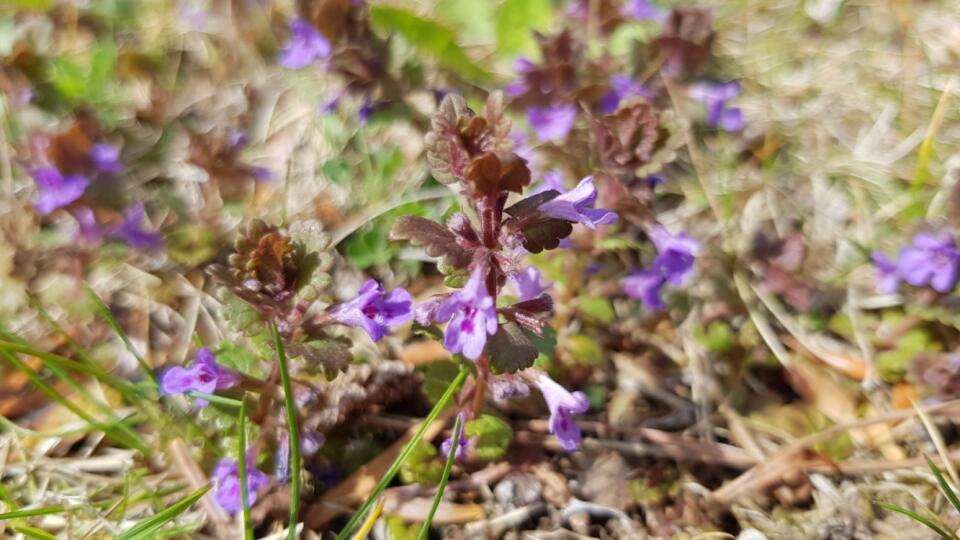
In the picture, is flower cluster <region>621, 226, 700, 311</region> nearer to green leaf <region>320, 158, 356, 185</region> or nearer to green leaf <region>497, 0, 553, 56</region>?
green leaf <region>320, 158, 356, 185</region>

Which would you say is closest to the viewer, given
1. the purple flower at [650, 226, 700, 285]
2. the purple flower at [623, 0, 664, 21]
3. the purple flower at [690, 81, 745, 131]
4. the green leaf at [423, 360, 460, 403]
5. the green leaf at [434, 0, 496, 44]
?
the green leaf at [423, 360, 460, 403]

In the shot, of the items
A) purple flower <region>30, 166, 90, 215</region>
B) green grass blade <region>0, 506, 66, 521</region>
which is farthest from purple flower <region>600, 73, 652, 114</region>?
green grass blade <region>0, 506, 66, 521</region>

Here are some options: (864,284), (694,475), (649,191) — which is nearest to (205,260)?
(649,191)

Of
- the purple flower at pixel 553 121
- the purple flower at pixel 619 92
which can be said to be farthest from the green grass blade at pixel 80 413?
the purple flower at pixel 619 92

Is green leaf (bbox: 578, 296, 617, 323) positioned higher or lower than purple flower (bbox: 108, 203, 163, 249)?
lower

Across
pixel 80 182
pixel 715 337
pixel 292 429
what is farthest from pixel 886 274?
pixel 80 182

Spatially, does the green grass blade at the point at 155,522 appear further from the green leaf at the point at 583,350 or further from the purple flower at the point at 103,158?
the purple flower at the point at 103,158
